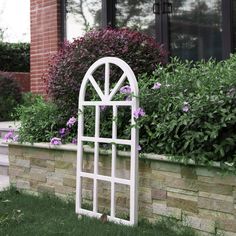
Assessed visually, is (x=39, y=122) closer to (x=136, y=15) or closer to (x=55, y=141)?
(x=55, y=141)

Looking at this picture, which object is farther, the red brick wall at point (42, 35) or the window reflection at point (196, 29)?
the red brick wall at point (42, 35)

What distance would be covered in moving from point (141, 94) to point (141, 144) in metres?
0.44

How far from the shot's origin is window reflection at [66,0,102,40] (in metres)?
8.60

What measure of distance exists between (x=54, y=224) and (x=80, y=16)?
5139 mm

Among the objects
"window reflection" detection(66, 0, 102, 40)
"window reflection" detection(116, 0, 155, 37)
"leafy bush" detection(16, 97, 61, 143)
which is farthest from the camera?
"window reflection" detection(66, 0, 102, 40)

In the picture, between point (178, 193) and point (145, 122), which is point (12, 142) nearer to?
point (145, 122)

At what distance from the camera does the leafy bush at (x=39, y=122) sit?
228 inches

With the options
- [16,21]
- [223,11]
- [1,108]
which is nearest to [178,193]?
[223,11]

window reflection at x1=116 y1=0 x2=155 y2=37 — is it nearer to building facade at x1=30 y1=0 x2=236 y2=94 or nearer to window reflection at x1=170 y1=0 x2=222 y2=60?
building facade at x1=30 y1=0 x2=236 y2=94

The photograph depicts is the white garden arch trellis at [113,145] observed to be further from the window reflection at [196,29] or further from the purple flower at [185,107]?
the window reflection at [196,29]

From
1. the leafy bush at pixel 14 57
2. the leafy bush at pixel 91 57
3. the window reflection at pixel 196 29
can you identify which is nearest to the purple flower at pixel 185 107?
the leafy bush at pixel 91 57

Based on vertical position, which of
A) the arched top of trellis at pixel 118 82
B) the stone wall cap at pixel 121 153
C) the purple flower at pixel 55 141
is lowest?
the stone wall cap at pixel 121 153

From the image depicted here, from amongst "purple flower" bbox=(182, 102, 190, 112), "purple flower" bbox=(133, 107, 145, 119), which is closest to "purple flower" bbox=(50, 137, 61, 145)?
"purple flower" bbox=(133, 107, 145, 119)

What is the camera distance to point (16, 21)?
25.8 metres
